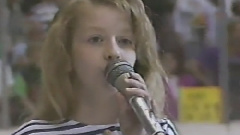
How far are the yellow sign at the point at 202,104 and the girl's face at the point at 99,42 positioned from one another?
2842mm

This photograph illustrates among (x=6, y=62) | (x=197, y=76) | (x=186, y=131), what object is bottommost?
(x=186, y=131)

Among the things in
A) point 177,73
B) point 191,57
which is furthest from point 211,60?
point 177,73

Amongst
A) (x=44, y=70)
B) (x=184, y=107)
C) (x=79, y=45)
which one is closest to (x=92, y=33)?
(x=79, y=45)

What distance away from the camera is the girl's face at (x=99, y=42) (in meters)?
1.29

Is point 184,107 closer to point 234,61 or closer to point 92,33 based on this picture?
point 234,61

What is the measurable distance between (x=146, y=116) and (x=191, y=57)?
3204mm

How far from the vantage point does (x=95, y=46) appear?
1.31m

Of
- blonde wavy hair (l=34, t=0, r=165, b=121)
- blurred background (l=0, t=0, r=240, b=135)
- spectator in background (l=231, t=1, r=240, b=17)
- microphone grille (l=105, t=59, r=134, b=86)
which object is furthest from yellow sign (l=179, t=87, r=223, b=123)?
microphone grille (l=105, t=59, r=134, b=86)

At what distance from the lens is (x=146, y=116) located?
1.11 metres

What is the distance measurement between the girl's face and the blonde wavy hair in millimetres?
22

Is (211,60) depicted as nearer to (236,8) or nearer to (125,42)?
(236,8)

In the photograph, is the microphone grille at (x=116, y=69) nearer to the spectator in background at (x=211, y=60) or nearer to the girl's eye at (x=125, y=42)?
the girl's eye at (x=125, y=42)

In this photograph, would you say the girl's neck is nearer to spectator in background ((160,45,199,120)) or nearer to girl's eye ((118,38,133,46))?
girl's eye ((118,38,133,46))

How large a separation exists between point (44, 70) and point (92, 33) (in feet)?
0.49
